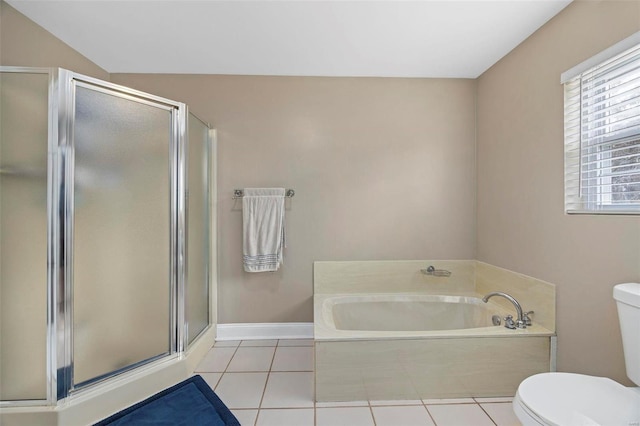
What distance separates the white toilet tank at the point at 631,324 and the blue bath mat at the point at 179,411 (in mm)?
1725

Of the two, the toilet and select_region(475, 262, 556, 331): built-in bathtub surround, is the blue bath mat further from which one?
select_region(475, 262, 556, 331): built-in bathtub surround

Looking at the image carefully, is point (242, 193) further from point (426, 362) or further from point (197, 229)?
point (426, 362)

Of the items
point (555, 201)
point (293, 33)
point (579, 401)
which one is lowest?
point (579, 401)

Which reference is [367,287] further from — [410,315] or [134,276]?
[134,276]

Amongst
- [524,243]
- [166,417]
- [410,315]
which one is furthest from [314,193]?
[166,417]

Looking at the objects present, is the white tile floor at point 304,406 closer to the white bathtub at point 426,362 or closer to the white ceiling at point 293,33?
the white bathtub at point 426,362

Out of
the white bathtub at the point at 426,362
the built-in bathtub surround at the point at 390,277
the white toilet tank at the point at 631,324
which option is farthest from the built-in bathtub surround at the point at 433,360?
the built-in bathtub surround at the point at 390,277

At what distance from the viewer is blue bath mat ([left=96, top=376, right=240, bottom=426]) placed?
4.71ft

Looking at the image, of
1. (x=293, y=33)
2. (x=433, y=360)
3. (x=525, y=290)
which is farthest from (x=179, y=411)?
(x=293, y=33)

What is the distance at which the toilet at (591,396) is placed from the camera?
98cm

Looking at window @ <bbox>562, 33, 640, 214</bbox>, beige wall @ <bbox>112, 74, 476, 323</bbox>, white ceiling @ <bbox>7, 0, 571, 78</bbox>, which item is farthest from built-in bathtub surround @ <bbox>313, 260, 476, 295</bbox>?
white ceiling @ <bbox>7, 0, 571, 78</bbox>

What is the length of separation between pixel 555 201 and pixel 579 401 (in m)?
1.06

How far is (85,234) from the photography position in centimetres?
151

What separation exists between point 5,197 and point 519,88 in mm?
2996
